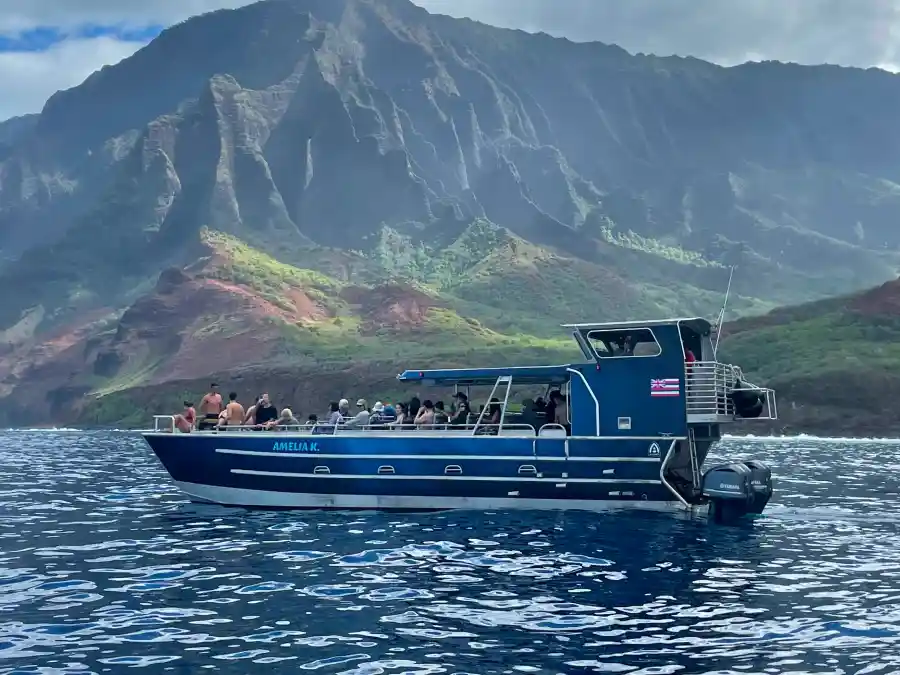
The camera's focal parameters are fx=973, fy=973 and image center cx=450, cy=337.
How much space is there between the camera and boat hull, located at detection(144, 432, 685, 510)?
30.2 m

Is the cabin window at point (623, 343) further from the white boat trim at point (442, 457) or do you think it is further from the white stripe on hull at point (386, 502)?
the white stripe on hull at point (386, 502)

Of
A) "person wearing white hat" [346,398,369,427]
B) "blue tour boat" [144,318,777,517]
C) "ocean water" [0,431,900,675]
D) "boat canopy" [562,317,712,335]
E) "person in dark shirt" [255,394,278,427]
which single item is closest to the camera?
"ocean water" [0,431,900,675]

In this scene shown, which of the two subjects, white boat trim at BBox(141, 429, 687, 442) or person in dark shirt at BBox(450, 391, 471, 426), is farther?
person in dark shirt at BBox(450, 391, 471, 426)

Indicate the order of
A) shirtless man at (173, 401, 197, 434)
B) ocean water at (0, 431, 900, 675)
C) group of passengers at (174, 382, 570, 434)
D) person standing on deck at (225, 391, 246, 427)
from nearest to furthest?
1. ocean water at (0, 431, 900, 675)
2. group of passengers at (174, 382, 570, 434)
3. person standing on deck at (225, 391, 246, 427)
4. shirtless man at (173, 401, 197, 434)

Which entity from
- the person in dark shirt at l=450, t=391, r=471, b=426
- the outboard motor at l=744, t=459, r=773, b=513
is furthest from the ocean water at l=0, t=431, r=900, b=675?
the person in dark shirt at l=450, t=391, r=471, b=426

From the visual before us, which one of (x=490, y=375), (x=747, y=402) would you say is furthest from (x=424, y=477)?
(x=747, y=402)

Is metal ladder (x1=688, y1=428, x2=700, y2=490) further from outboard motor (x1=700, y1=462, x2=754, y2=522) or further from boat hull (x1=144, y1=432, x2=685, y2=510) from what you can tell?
outboard motor (x1=700, y1=462, x2=754, y2=522)

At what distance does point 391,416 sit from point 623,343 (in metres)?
8.69

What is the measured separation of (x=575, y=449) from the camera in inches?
1204

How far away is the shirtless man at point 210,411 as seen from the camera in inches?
1403

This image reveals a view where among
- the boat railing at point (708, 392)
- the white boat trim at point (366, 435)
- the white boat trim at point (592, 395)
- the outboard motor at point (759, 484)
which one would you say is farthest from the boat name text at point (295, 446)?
the outboard motor at point (759, 484)

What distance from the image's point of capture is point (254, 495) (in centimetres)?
3378

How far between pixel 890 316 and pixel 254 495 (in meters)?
125

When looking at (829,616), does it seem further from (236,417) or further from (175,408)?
(175,408)
